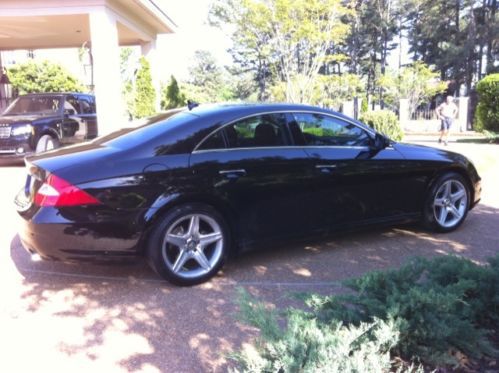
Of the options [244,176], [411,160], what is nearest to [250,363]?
[244,176]

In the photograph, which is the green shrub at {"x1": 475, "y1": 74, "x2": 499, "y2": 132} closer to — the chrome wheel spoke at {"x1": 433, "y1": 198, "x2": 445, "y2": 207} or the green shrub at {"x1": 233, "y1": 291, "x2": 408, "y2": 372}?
the chrome wheel spoke at {"x1": 433, "y1": 198, "x2": 445, "y2": 207}

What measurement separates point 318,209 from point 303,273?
2.20ft

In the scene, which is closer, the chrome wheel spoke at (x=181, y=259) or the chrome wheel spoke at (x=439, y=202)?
the chrome wheel spoke at (x=181, y=259)

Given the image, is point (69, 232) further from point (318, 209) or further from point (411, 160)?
point (411, 160)

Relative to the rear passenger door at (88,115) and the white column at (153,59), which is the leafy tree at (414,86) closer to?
the white column at (153,59)

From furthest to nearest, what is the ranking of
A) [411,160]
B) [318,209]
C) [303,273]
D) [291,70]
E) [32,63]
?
[32,63]
[291,70]
[411,160]
[318,209]
[303,273]

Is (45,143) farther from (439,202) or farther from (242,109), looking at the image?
(439,202)

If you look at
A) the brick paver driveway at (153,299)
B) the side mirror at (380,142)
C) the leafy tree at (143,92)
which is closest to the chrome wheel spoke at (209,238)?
the brick paver driveway at (153,299)

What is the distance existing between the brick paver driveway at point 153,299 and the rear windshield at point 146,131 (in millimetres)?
1210

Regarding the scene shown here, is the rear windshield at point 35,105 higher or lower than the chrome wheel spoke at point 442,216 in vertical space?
higher

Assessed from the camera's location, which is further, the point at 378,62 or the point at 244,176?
the point at 378,62

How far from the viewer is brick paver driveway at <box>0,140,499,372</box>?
9.80ft

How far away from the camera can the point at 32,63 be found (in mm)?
28062

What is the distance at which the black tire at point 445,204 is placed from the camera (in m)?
5.29
